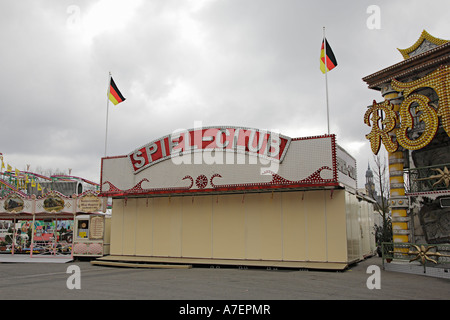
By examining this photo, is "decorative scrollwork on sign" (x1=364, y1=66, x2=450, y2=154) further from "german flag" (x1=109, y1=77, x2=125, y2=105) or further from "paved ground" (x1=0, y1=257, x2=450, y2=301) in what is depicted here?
"german flag" (x1=109, y1=77, x2=125, y2=105)

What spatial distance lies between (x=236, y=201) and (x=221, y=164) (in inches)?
77.2

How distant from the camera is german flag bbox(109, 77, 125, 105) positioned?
74.9 ft

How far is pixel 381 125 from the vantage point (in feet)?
55.9

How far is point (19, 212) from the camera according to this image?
24625 millimetres

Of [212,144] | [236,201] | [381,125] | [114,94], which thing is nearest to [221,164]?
[212,144]

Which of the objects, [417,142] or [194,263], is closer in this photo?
[417,142]

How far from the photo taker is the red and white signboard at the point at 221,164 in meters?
16.5

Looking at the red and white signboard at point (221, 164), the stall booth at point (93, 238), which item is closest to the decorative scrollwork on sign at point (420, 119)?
the red and white signboard at point (221, 164)

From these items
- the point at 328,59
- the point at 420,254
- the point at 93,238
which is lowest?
the point at 420,254

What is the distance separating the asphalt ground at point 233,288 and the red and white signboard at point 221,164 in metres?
4.19

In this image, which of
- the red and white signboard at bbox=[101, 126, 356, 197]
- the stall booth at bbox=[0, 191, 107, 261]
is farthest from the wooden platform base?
the red and white signboard at bbox=[101, 126, 356, 197]

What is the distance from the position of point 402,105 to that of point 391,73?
1.74 metres

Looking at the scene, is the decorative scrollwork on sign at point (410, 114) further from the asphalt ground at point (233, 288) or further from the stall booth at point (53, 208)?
the stall booth at point (53, 208)

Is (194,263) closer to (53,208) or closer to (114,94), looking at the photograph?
(53,208)
